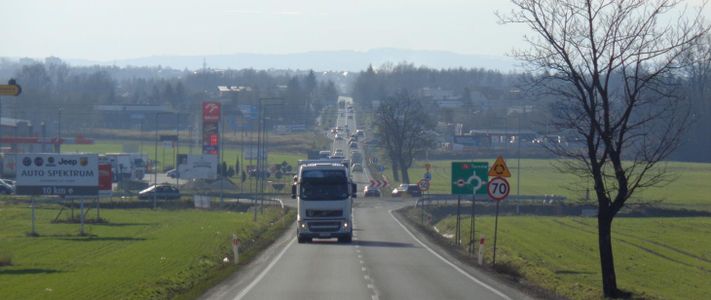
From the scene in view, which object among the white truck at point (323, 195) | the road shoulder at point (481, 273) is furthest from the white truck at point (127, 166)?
the white truck at point (323, 195)

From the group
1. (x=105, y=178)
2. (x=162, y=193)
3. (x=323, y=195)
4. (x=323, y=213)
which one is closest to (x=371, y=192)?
(x=162, y=193)

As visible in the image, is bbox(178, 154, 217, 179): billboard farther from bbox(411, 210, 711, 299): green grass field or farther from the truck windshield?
the truck windshield

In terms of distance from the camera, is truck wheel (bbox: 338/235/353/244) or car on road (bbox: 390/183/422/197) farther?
car on road (bbox: 390/183/422/197)

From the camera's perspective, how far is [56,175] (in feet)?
166

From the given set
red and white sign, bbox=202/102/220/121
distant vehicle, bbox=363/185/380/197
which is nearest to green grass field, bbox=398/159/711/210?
distant vehicle, bbox=363/185/380/197

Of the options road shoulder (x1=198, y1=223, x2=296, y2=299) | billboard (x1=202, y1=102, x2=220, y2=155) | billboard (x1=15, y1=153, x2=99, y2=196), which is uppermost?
billboard (x1=202, y1=102, x2=220, y2=155)

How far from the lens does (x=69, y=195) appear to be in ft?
167

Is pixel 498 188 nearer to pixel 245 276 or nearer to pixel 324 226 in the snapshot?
pixel 245 276

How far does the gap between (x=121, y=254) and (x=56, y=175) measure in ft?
47.3

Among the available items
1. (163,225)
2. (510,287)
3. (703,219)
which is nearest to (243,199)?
(163,225)

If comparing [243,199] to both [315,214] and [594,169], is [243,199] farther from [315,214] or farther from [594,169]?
[594,169]

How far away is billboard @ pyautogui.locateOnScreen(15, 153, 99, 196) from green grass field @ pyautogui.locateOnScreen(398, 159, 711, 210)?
1533 inches

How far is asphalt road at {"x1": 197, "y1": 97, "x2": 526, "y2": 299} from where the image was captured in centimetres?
2456

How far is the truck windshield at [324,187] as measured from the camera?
42719 mm
